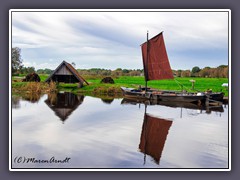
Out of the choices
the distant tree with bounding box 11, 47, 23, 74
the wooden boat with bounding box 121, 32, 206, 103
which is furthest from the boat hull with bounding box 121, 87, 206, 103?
the distant tree with bounding box 11, 47, 23, 74

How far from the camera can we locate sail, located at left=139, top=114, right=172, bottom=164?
23.9 feet

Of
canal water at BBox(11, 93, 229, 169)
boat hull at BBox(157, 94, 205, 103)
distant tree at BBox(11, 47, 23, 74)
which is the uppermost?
distant tree at BBox(11, 47, 23, 74)

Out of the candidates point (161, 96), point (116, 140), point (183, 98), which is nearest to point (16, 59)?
point (116, 140)

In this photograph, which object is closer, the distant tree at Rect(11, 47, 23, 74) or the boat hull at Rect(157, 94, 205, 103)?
the distant tree at Rect(11, 47, 23, 74)

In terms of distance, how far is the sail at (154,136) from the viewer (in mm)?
7293

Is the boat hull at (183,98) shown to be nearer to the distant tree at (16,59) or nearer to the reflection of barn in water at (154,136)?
the reflection of barn in water at (154,136)

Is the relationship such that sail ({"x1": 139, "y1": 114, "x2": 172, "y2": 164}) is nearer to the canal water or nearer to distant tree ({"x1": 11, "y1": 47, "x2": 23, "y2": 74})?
the canal water

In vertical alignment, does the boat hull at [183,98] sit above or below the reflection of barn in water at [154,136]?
above

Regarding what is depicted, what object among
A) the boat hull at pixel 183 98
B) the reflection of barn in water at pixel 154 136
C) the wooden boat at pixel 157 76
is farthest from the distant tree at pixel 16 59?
the boat hull at pixel 183 98

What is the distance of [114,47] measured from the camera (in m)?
8.65

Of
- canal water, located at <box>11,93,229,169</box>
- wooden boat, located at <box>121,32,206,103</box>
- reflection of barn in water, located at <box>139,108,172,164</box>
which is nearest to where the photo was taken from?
canal water, located at <box>11,93,229,169</box>

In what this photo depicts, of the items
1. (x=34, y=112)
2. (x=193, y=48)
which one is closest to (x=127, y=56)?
(x=193, y=48)
